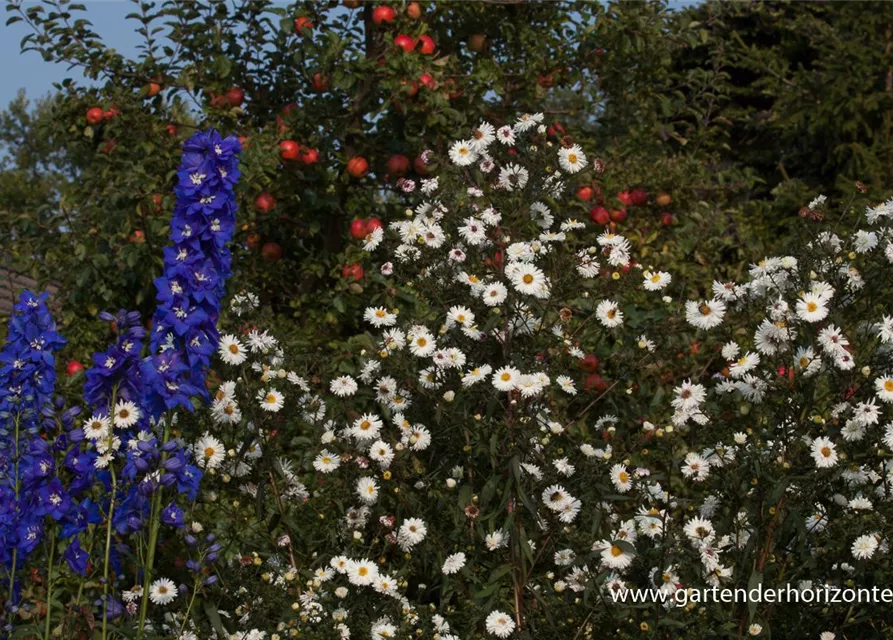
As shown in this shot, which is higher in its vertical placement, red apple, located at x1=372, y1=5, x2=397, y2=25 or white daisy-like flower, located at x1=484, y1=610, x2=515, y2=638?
red apple, located at x1=372, y1=5, x2=397, y2=25

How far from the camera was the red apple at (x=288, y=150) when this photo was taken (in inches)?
216

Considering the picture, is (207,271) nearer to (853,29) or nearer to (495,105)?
(495,105)

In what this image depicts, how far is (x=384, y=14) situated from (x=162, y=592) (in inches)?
130

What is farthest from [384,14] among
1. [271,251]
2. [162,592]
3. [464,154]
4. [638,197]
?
[162,592]

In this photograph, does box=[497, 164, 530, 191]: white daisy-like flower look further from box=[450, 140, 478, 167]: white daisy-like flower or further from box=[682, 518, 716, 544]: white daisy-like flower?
box=[682, 518, 716, 544]: white daisy-like flower

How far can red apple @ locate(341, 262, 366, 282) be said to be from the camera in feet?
17.9

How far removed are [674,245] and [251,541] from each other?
3.47 metres

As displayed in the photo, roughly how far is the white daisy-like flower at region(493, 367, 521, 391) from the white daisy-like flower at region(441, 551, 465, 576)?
21.8 inches

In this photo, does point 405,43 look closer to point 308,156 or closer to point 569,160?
point 308,156

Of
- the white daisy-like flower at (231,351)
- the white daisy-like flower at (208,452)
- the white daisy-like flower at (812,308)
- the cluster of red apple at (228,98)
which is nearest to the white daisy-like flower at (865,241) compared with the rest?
the white daisy-like flower at (812,308)

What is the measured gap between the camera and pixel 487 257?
Answer: 3922mm

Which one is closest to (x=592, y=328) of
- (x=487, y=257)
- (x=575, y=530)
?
(x=487, y=257)

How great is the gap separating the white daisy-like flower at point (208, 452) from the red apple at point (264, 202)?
2.08 meters

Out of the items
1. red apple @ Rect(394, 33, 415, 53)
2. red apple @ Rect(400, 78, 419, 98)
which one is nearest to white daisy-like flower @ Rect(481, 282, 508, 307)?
red apple @ Rect(400, 78, 419, 98)
